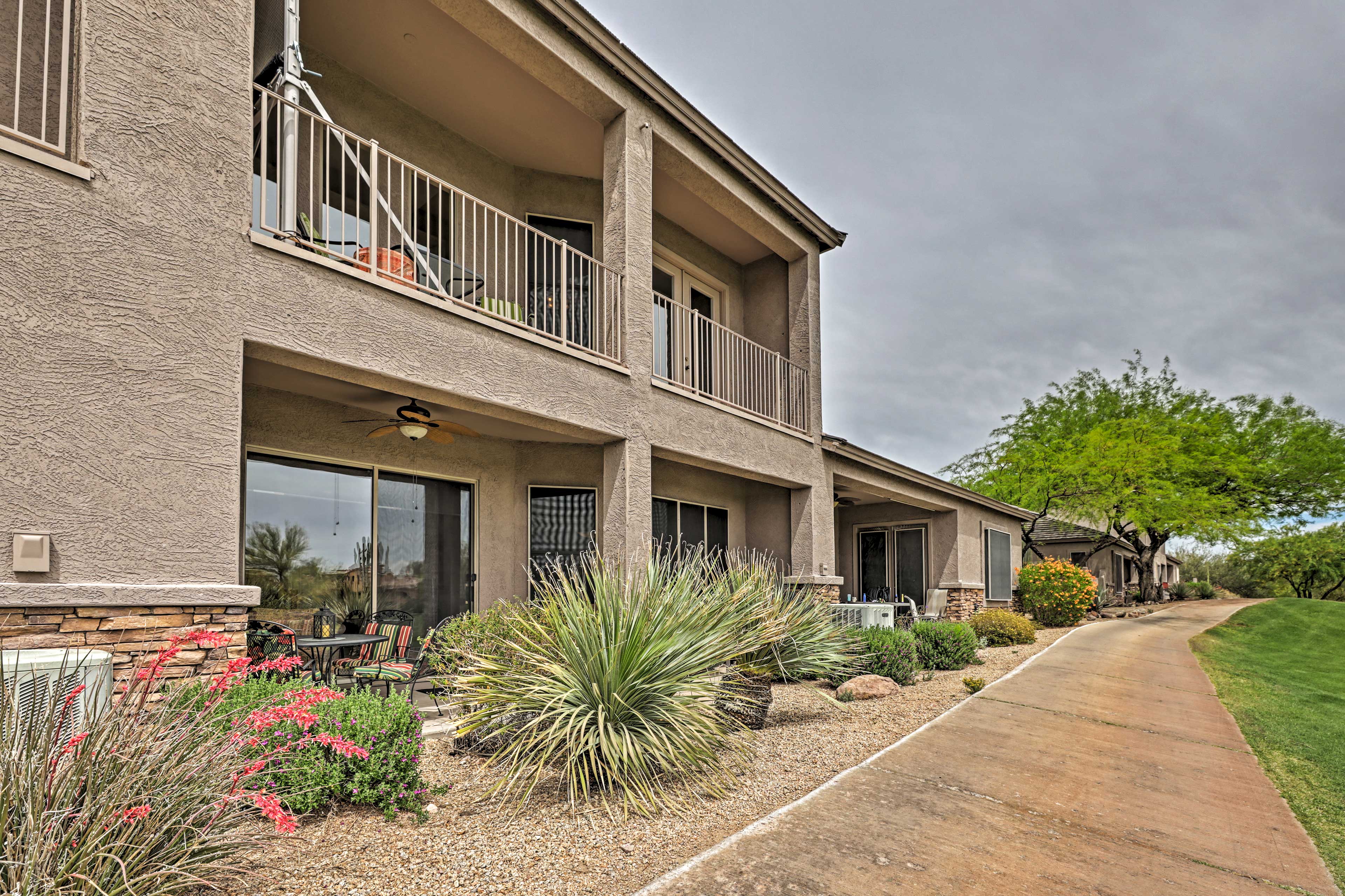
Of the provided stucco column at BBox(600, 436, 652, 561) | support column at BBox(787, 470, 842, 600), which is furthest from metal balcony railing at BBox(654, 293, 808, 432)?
stucco column at BBox(600, 436, 652, 561)

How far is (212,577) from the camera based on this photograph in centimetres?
489

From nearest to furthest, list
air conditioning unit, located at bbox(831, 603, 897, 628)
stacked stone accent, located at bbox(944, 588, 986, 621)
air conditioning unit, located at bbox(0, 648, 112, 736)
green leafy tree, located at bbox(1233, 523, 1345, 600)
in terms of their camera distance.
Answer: air conditioning unit, located at bbox(0, 648, 112, 736)
air conditioning unit, located at bbox(831, 603, 897, 628)
stacked stone accent, located at bbox(944, 588, 986, 621)
green leafy tree, located at bbox(1233, 523, 1345, 600)

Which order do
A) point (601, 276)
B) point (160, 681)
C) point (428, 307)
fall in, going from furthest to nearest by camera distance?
point (601, 276) < point (428, 307) < point (160, 681)

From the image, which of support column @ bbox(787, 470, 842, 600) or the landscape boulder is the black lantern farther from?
support column @ bbox(787, 470, 842, 600)

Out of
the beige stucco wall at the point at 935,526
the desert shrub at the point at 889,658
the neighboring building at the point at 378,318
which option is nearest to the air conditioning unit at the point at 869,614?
the neighboring building at the point at 378,318

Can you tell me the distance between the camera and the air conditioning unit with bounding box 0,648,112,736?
348cm

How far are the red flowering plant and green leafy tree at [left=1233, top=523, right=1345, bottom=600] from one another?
3890 centimetres

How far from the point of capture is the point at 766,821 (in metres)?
4.51

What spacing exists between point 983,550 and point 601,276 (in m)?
13.8

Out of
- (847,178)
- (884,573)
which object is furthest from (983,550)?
(847,178)

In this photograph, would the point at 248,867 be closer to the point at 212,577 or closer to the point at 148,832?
the point at 148,832

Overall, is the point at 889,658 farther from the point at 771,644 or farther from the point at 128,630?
the point at 128,630

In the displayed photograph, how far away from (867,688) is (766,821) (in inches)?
173

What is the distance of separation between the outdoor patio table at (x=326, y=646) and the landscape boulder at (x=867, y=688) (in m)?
5.00
